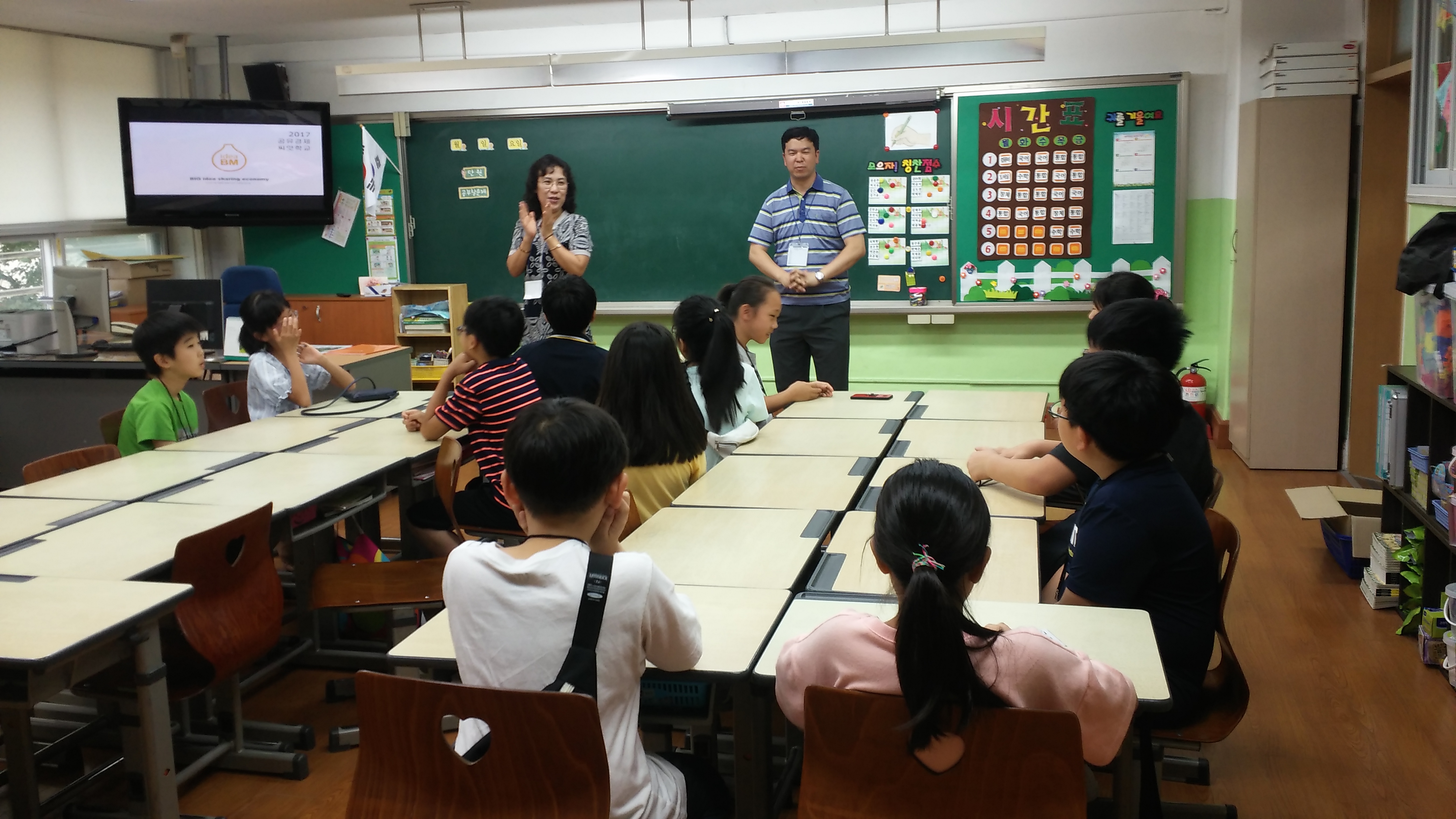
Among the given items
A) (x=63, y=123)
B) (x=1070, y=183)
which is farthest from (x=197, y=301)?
(x=1070, y=183)

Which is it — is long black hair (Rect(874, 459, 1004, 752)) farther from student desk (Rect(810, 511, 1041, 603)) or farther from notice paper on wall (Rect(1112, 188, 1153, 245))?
notice paper on wall (Rect(1112, 188, 1153, 245))

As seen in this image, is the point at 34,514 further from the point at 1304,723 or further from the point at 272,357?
the point at 1304,723

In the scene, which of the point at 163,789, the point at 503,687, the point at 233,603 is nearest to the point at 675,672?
the point at 503,687

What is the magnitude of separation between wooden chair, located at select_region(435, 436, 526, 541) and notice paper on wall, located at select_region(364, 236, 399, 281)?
3.82 m

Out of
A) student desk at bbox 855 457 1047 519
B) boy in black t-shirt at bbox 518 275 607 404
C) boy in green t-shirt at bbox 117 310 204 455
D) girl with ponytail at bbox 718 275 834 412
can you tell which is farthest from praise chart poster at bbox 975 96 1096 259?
boy in green t-shirt at bbox 117 310 204 455

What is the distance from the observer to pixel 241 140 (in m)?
6.65

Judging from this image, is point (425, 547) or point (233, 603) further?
point (425, 547)

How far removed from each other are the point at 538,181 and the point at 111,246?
10.3ft

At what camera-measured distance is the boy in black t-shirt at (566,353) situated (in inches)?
143

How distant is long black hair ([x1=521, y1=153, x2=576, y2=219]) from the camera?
18.2ft

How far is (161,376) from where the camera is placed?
3.75 m

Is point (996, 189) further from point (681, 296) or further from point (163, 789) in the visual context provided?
point (163, 789)

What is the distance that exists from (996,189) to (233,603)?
4741mm

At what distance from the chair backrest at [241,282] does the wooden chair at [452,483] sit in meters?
3.06
